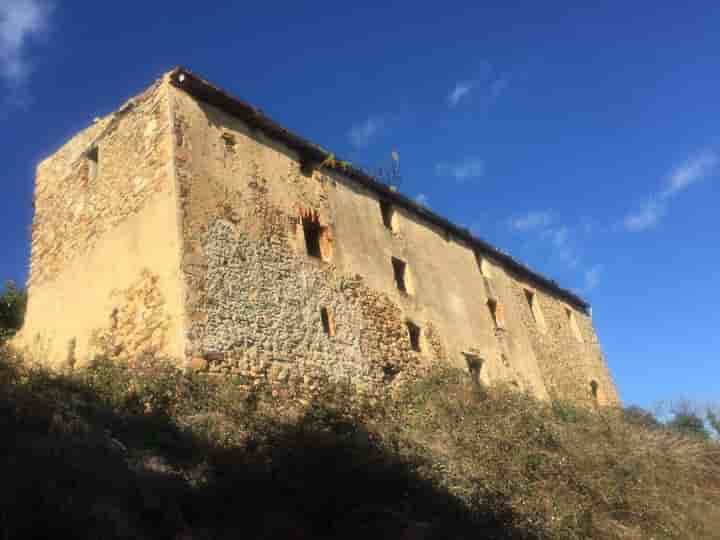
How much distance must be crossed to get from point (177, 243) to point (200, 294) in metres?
0.93

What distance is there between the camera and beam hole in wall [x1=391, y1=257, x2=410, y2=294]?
16.0m

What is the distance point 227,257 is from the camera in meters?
11.4

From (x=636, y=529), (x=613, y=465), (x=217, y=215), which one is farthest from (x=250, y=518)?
(x=613, y=465)

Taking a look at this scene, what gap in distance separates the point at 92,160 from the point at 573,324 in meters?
18.3

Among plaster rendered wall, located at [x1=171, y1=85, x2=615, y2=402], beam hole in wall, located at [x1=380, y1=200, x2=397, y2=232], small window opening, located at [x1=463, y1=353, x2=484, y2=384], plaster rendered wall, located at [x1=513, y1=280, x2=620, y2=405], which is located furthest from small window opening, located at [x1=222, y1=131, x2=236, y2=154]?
plaster rendered wall, located at [x1=513, y1=280, x2=620, y2=405]

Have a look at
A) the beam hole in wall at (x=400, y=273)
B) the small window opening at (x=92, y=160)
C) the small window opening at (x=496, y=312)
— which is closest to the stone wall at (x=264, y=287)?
the beam hole in wall at (x=400, y=273)

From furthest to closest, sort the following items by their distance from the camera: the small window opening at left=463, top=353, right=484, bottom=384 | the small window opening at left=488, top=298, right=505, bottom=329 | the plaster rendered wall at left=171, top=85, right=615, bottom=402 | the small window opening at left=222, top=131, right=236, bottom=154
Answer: the small window opening at left=488, top=298, right=505, bottom=329 < the small window opening at left=463, top=353, right=484, bottom=384 < the small window opening at left=222, top=131, right=236, bottom=154 < the plaster rendered wall at left=171, top=85, right=615, bottom=402

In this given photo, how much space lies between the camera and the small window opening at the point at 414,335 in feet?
49.7

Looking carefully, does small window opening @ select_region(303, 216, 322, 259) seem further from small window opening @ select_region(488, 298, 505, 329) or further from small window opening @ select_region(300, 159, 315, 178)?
small window opening @ select_region(488, 298, 505, 329)

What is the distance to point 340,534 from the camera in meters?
Result: 7.41

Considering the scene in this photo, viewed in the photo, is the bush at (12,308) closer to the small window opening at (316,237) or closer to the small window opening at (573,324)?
the small window opening at (316,237)

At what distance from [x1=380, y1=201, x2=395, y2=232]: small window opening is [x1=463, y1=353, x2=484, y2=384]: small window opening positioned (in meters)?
3.87

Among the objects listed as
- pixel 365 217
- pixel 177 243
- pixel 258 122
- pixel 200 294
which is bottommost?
pixel 200 294

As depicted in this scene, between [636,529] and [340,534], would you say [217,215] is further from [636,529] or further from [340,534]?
[636,529]
